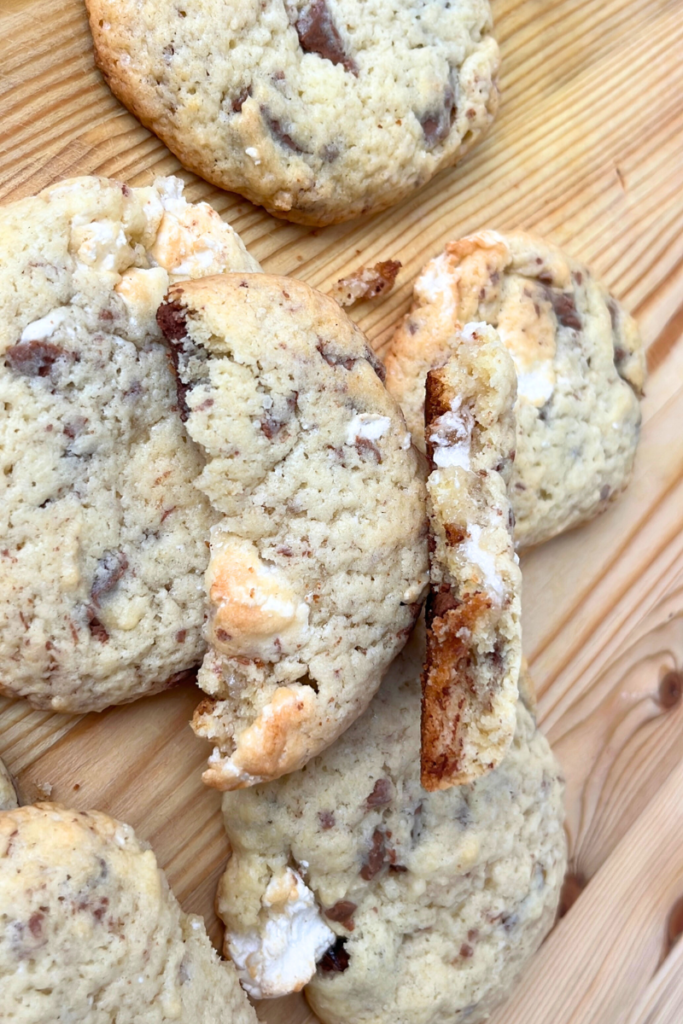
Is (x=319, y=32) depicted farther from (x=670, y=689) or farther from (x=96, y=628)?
(x=670, y=689)

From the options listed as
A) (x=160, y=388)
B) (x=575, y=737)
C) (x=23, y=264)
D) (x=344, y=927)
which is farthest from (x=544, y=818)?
(x=23, y=264)

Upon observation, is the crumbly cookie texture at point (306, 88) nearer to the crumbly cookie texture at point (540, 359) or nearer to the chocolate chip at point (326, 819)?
the crumbly cookie texture at point (540, 359)

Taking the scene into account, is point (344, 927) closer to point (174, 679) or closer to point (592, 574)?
point (174, 679)

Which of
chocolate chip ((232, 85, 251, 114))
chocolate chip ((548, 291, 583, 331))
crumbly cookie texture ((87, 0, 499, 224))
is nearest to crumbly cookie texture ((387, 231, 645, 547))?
chocolate chip ((548, 291, 583, 331))

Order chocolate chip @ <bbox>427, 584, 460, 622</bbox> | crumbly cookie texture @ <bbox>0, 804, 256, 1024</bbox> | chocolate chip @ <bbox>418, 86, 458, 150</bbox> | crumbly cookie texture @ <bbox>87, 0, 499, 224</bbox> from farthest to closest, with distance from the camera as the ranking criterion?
chocolate chip @ <bbox>418, 86, 458, 150</bbox> → crumbly cookie texture @ <bbox>87, 0, 499, 224</bbox> → chocolate chip @ <bbox>427, 584, 460, 622</bbox> → crumbly cookie texture @ <bbox>0, 804, 256, 1024</bbox>

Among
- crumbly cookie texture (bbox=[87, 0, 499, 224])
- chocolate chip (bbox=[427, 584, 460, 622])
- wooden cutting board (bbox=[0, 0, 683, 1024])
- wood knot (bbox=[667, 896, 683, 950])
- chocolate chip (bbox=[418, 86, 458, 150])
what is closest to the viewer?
chocolate chip (bbox=[427, 584, 460, 622])

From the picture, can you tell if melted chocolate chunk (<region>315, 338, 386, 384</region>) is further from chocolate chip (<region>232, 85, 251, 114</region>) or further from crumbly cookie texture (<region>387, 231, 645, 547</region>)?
chocolate chip (<region>232, 85, 251, 114</region>)

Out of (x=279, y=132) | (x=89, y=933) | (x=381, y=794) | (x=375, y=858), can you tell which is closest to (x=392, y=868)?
(x=375, y=858)
